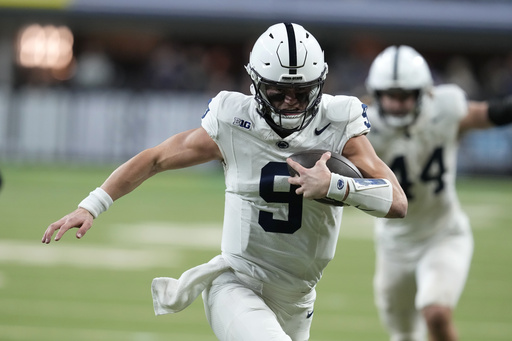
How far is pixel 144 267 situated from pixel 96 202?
465cm

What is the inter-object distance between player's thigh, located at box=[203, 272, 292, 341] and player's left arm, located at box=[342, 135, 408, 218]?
628mm

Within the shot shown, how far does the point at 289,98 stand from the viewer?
3.67 meters

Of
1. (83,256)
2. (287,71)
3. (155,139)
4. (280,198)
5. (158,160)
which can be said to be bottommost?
(83,256)

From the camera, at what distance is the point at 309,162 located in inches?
137

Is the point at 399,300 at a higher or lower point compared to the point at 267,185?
lower

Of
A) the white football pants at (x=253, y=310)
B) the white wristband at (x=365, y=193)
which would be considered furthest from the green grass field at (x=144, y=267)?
the white wristband at (x=365, y=193)

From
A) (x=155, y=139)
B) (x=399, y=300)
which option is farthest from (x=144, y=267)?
(x=155, y=139)

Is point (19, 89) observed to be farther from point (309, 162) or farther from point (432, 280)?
point (309, 162)

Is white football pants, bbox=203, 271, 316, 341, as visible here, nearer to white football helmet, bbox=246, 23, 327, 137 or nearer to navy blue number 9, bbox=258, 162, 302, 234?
navy blue number 9, bbox=258, 162, 302, 234

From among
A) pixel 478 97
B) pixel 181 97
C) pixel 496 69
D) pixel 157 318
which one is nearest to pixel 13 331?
pixel 157 318

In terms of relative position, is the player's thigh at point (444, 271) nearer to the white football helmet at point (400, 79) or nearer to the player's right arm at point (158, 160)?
the white football helmet at point (400, 79)

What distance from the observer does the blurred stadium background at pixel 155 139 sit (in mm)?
6898

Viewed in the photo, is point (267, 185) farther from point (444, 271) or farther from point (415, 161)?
point (415, 161)

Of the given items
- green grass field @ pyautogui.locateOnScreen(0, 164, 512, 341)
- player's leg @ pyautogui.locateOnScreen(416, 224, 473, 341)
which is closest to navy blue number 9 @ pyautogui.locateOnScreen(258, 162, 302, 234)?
player's leg @ pyautogui.locateOnScreen(416, 224, 473, 341)
